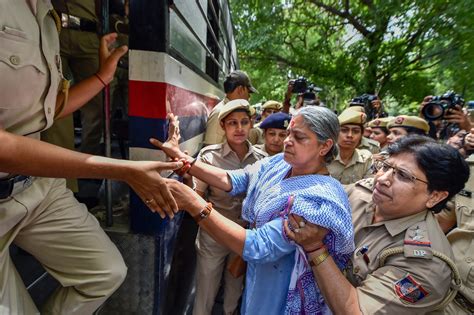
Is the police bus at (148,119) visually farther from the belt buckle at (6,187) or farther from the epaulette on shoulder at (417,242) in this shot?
the epaulette on shoulder at (417,242)

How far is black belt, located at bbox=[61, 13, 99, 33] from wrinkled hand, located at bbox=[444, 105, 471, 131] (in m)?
3.31

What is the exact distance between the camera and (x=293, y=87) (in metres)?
4.80

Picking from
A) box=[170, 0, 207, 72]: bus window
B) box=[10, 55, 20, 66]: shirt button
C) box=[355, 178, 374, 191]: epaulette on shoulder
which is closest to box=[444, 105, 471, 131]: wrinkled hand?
box=[355, 178, 374, 191]: epaulette on shoulder

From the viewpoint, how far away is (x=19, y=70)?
97 centimetres

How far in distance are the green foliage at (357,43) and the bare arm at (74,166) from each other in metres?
5.82

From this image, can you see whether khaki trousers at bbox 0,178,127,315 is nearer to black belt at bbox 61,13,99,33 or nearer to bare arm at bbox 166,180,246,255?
bare arm at bbox 166,180,246,255

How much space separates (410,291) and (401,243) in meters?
0.20

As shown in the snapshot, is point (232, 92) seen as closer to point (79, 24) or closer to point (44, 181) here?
point (79, 24)

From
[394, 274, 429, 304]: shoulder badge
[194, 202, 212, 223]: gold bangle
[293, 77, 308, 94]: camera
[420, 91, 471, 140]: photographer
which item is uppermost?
[293, 77, 308, 94]: camera

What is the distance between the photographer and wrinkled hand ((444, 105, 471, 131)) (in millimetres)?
3129

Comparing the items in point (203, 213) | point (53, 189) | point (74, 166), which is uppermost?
point (74, 166)

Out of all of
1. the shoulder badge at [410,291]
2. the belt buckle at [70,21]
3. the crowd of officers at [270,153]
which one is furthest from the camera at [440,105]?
the belt buckle at [70,21]

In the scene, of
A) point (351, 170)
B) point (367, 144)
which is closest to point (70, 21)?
point (351, 170)

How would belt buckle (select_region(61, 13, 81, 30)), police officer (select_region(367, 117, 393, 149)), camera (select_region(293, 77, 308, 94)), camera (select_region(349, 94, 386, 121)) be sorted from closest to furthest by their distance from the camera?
belt buckle (select_region(61, 13, 81, 30)) → police officer (select_region(367, 117, 393, 149)) → camera (select_region(293, 77, 308, 94)) → camera (select_region(349, 94, 386, 121))
